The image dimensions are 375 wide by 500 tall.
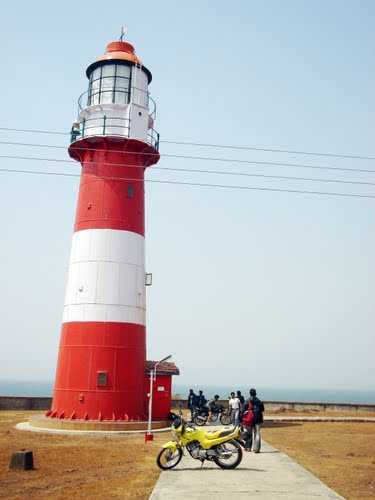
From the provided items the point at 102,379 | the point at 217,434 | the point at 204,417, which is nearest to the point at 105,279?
the point at 102,379

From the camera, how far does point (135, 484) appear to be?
1183cm

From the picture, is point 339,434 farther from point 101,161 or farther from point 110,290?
point 101,161

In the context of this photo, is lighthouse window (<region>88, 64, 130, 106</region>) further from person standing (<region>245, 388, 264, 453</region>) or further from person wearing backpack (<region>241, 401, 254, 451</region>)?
person wearing backpack (<region>241, 401, 254, 451</region>)

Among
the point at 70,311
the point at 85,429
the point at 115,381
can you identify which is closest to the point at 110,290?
the point at 70,311

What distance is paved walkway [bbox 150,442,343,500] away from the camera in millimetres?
10570

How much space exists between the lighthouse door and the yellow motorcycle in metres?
14.6

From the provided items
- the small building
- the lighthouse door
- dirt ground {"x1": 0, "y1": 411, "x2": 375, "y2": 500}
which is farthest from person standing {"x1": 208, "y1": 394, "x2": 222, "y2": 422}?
the lighthouse door

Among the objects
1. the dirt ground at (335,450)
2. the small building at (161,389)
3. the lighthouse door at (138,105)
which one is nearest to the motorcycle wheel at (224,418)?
the dirt ground at (335,450)

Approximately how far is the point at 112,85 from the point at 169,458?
56.2 ft

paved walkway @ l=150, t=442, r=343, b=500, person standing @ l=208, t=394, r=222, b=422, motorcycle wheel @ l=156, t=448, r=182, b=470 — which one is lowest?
paved walkway @ l=150, t=442, r=343, b=500

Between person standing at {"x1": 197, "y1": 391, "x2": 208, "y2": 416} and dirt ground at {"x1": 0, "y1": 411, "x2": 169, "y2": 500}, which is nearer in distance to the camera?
dirt ground at {"x1": 0, "y1": 411, "x2": 169, "y2": 500}

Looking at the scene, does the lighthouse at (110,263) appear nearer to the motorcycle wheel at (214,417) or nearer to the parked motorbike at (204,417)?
the parked motorbike at (204,417)

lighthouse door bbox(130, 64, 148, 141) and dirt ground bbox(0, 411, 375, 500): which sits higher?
lighthouse door bbox(130, 64, 148, 141)

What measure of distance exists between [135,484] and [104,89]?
18100mm
